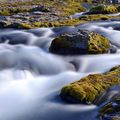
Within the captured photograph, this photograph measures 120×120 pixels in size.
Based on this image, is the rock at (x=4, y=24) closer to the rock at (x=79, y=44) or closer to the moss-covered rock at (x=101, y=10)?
the rock at (x=79, y=44)

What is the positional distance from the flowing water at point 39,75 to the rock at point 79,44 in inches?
24.6

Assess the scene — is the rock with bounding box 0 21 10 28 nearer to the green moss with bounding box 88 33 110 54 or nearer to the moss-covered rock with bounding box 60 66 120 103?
the green moss with bounding box 88 33 110 54

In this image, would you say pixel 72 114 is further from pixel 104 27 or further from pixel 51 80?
pixel 104 27

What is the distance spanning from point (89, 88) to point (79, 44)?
8.64 metres

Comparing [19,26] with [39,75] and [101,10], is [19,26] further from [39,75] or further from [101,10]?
[39,75]

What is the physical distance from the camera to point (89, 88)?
19.8 meters

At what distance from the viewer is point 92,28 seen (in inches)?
1526

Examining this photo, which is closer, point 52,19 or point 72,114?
point 72,114

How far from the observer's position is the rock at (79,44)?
2808 centimetres

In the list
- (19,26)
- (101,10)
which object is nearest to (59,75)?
(19,26)

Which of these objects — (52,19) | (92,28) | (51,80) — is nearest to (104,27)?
(92,28)

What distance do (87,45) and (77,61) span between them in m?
1.89

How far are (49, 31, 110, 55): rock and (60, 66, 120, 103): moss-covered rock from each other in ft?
21.4

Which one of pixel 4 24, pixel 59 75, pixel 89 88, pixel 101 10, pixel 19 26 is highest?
pixel 4 24
